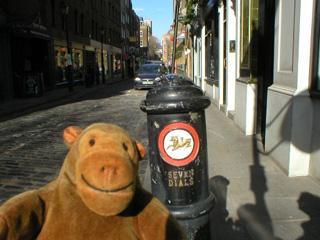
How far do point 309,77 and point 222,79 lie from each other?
21.4ft

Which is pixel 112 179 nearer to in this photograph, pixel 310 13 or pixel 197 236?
pixel 197 236

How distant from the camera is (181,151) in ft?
8.23

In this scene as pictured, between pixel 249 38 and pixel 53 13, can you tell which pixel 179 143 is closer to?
pixel 249 38

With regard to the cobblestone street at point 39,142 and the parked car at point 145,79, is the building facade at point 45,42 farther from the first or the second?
the cobblestone street at point 39,142

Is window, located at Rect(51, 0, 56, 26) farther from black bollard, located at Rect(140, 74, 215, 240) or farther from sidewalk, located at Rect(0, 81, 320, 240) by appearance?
black bollard, located at Rect(140, 74, 215, 240)

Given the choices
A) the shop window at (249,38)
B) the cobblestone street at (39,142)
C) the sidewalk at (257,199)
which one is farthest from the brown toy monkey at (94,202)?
the shop window at (249,38)

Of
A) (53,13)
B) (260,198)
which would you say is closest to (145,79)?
(53,13)

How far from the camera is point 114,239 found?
4.76 feet

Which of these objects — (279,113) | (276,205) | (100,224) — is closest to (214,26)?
(279,113)

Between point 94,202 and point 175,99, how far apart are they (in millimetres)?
1315

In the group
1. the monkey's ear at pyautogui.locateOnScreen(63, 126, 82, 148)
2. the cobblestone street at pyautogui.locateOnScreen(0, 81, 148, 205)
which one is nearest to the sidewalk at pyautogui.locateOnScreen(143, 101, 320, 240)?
the cobblestone street at pyautogui.locateOnScreen(0, 81, 148, 205)

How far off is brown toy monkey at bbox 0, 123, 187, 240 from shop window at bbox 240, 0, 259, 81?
5597mm

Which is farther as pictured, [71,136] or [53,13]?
[53,13]

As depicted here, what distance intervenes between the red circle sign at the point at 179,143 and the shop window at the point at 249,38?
4537 mm
